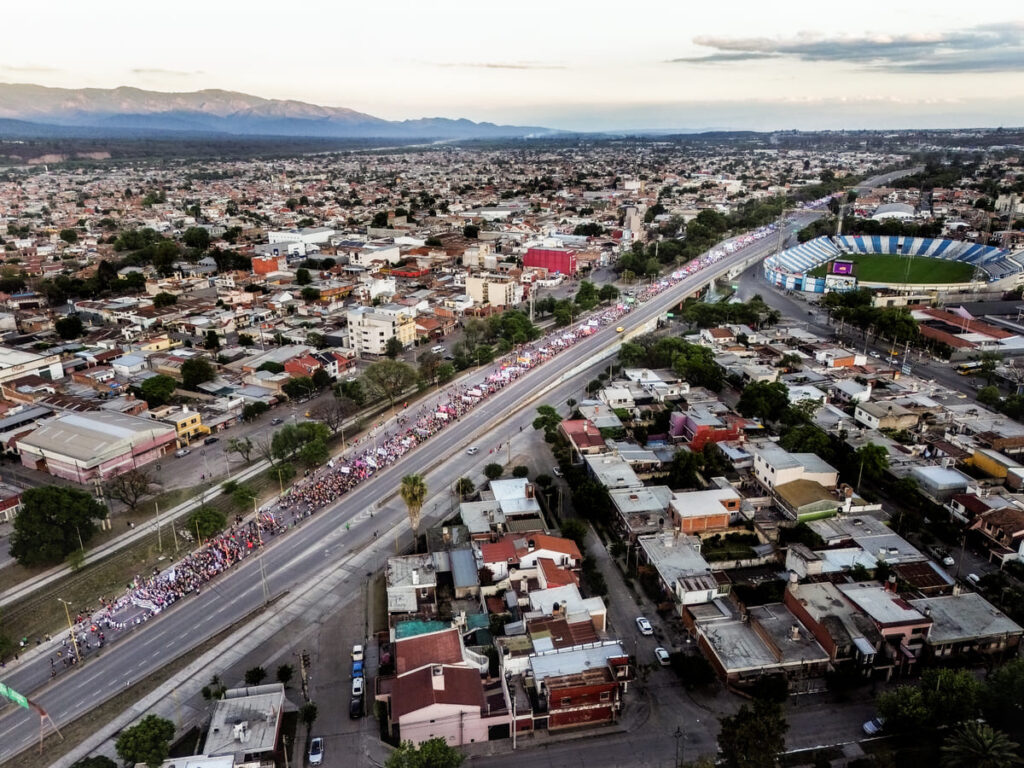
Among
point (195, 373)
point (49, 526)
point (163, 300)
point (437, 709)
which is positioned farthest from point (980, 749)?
point (163, 300)

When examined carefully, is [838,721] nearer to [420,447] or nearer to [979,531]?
[979,531]

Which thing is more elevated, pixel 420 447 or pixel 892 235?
pixel 892 235

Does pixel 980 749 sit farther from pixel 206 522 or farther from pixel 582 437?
pixel 206 522

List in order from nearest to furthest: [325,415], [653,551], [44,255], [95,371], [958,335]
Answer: [653,551] < [325,415] < [95,371] < [958,335] < [44,255]

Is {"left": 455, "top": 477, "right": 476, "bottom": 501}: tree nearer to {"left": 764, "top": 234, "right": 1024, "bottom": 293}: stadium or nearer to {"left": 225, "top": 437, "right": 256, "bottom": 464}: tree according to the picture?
{"left": 225, "top": 437, "right": 256, "bottom": 464}: tree

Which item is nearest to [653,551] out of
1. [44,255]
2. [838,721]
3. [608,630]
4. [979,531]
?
[608,630]

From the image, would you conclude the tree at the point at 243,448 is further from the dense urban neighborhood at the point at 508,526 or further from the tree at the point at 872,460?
the tree at the point at 872,460
